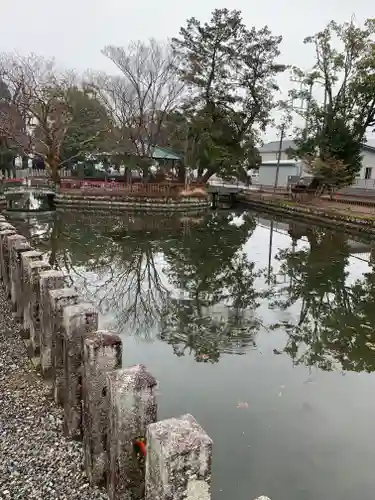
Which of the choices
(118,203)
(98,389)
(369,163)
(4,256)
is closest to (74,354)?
(98,389)

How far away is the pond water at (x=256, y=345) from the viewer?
4.01m

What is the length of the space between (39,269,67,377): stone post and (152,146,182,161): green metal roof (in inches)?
1245

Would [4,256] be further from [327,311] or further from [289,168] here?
[289,168]

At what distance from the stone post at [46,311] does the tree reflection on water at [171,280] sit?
8.17 feet

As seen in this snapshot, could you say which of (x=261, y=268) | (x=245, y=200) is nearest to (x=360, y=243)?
(x=261, y=268)

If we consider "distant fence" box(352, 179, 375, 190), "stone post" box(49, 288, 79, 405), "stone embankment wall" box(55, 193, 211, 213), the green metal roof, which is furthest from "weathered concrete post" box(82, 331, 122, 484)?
"distant fence" box(352, 179, 375, 190)

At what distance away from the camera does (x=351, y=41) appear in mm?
26984

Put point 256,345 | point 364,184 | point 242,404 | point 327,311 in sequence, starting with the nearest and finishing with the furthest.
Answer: point 242,404
point 256,345
point 327,311
point 364,184

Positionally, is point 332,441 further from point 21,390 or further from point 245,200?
point 245,200

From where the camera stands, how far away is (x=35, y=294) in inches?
186

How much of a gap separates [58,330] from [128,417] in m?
1.64

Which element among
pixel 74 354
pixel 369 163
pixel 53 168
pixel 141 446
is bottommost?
pixel 141 446

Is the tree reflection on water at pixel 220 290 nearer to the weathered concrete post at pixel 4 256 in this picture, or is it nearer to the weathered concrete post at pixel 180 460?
the weathered concrete post at pixel 4 256

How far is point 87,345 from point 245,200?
34165 mm
